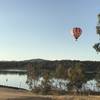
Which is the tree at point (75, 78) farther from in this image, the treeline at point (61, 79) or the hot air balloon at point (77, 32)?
the hot air balloon at point (77, 32)

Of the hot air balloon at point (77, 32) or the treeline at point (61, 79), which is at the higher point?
the hot air balloon at point (77, 32)

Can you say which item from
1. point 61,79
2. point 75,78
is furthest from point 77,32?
point 61,79

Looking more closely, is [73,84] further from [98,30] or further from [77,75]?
[98,30]

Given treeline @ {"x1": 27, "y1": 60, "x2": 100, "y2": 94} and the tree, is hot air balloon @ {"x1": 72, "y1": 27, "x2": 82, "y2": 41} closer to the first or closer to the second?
treeline @ {"x1": 27, "y1": 60, "x2": 100, "y2": 94}

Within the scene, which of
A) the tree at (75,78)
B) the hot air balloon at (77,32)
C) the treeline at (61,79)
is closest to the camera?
the hot air balloon at (77,32)

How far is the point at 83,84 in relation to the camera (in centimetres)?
6550

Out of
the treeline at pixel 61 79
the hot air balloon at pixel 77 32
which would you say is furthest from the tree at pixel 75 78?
the hot air balloon at pixel 77 32

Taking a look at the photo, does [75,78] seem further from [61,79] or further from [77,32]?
[77,32]

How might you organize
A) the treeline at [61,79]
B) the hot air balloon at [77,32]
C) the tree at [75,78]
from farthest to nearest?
the tree at [75,78] < the treeline at [61,79] < the hot air balloon at [77,32]

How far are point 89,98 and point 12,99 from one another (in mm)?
6304

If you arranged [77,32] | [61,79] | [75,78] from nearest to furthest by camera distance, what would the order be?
1. [77,32]
2. [75,78]
3. [61,79]

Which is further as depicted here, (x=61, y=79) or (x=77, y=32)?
(x=61, y=79)

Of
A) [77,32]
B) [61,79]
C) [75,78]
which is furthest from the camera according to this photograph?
[61,79]

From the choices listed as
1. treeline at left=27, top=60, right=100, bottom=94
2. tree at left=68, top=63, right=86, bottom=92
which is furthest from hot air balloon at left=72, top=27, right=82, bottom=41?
tree at left=68, top=63, right=86, bottom=92
